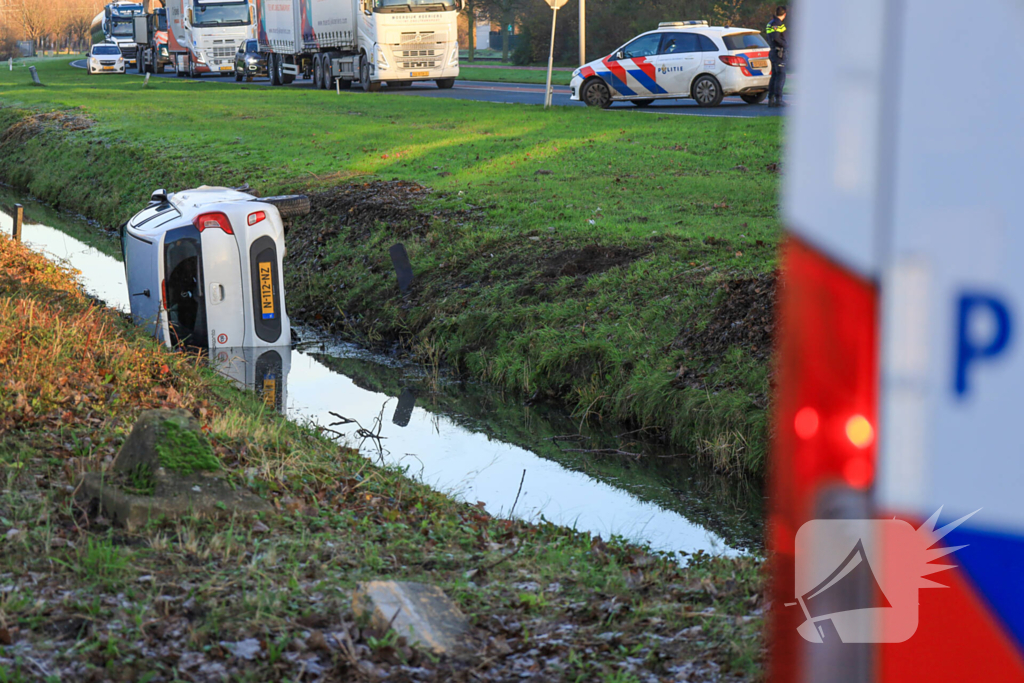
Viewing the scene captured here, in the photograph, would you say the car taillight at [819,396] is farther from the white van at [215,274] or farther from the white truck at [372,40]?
the white truck at [372,40]

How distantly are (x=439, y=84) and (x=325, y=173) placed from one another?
17.5 metres

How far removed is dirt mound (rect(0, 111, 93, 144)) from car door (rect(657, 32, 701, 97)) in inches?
518

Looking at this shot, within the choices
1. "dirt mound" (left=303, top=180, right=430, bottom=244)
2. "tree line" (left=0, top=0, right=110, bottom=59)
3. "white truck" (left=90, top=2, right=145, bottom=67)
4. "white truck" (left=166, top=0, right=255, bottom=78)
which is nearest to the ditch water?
"dirt mound" (left=303, top=180, right=430, bottom=244)

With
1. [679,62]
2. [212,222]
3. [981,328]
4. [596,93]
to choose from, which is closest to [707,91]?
[679,62]

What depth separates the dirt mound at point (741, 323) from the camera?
896 centimetres

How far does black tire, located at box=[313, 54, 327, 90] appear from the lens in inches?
1469

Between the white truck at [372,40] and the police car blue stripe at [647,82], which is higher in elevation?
the white truck at [372,40]

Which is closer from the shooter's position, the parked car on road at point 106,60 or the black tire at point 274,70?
the black tire at point 274,70

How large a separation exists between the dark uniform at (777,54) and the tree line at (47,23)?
3627 inches

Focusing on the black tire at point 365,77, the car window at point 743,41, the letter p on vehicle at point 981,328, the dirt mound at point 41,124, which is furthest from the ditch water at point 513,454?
the black tire at point 365,77

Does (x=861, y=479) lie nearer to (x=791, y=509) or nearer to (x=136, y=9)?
(x=791, y=509)

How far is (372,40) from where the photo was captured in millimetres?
32438

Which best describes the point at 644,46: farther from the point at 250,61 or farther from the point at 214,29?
the point at 214,29

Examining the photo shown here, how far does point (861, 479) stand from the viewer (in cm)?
155
